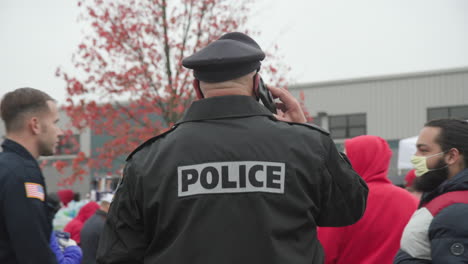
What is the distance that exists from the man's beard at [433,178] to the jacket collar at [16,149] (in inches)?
95.7

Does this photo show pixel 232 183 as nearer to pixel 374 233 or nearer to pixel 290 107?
pixel 290 107

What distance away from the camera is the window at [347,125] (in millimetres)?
27578

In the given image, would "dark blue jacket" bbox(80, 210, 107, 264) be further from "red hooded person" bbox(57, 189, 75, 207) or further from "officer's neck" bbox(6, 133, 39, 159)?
"red hooded person" bbox(57, 189, 75, 207)

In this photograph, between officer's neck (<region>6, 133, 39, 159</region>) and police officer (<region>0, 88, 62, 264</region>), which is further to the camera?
officer's neck (<region>6, 133, 39, 159</region>)

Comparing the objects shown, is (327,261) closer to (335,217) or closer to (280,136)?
(335,217)

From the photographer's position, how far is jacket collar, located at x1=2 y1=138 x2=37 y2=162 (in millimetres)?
2982

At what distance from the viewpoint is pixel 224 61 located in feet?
6.23

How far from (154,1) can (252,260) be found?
10.4 meters

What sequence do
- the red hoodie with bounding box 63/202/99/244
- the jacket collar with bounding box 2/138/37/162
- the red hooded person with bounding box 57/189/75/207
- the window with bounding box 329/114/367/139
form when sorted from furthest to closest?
the window with bounding box 329/114/367/139 → the red hooded person with bounding box 57/189/75/207 → the red hoodie with bounding box 63/202/99/244 → the jacket collar with bounding box 2/138/37/162

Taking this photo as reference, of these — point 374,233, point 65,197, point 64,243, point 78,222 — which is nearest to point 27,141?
point 64,243

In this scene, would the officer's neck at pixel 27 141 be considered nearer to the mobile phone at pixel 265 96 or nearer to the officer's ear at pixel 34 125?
the officer's ear at pixel 34 125

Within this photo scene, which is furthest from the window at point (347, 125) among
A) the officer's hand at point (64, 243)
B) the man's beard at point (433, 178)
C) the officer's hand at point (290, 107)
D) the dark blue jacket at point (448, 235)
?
the officer's hand at point (290, 107)

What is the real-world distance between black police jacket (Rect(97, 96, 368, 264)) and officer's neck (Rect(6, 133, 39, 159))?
136 centimetres

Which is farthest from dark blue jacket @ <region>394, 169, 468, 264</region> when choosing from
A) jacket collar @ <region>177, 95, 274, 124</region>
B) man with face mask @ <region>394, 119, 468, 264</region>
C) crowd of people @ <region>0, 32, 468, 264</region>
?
jacket collar @ <region>177, 95, 274, 124</region>
